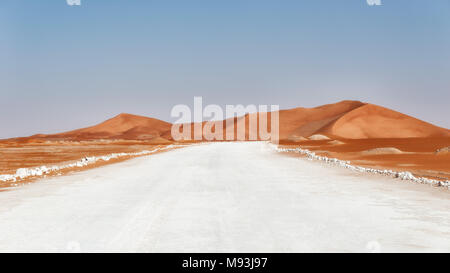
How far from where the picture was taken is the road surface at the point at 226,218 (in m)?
6.25

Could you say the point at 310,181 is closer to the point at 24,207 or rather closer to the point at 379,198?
the point at 379,198

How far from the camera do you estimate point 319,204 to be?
10.2 meters

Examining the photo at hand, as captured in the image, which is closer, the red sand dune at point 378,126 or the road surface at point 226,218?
the road surface at point 226,218

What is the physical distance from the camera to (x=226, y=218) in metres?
8.37

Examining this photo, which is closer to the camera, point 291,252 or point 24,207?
point 291,252

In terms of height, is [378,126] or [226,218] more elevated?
[226,218]

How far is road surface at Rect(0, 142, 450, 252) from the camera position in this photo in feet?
20.5

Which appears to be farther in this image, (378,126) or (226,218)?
(378,126)

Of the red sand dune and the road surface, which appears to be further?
the red sand dune
